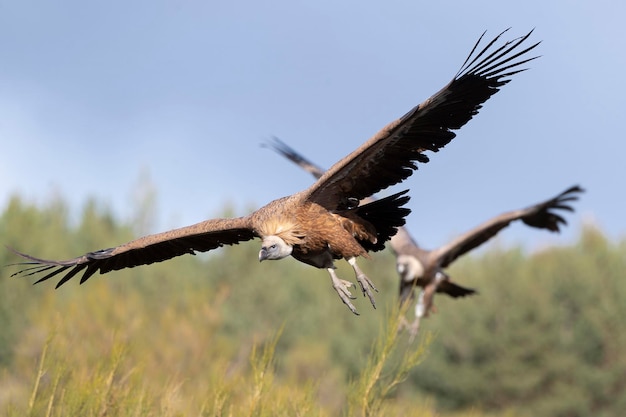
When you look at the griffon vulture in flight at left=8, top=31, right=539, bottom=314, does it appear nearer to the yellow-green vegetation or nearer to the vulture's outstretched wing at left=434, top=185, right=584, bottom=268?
the vulture's outstretched wing at left=434, top=185, right=584, bottom=268

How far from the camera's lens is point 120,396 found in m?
5.54

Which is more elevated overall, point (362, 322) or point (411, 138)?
point (411, 138)

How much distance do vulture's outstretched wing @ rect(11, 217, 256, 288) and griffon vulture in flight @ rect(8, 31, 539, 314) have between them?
18mm

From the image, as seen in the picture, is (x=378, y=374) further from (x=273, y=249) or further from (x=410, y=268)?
(x=410, y=268)

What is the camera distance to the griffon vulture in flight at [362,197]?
537 cm

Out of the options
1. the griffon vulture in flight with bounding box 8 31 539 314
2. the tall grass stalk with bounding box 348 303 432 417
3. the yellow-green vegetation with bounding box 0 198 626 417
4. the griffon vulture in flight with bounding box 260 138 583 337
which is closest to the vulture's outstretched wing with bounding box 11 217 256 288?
the griffon vulture in flight with bounding box 8 31 539 314

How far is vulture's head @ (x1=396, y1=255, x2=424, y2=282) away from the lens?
10.1m

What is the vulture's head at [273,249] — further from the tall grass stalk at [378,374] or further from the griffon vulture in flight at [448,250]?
the griffon vulture in flight at [448,250]

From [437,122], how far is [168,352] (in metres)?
13.6

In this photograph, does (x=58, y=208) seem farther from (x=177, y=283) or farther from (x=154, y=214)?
(x=177, y=283)

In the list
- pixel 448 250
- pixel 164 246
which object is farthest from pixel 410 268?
pixel 164 246

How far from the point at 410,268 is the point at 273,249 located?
4747mm

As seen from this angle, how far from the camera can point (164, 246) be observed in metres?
7.34

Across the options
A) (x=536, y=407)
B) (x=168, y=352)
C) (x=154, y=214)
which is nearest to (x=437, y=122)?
(x=168, y=352)
